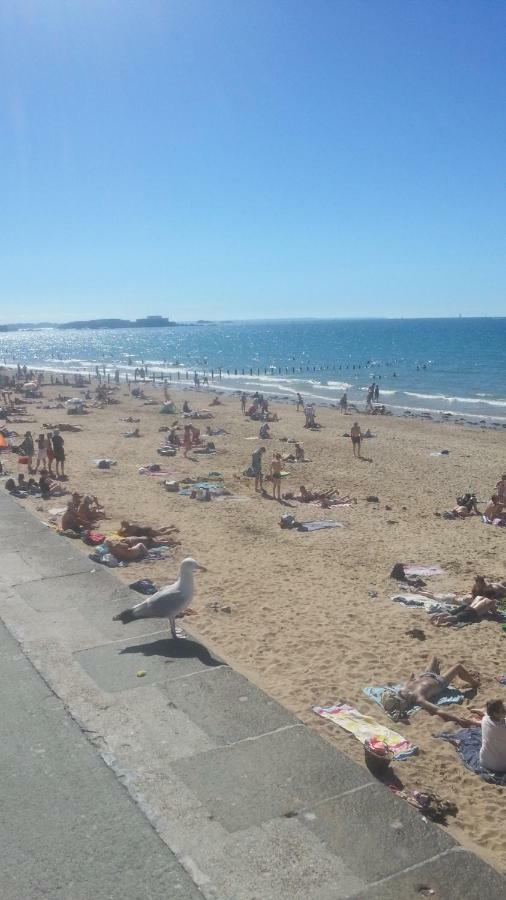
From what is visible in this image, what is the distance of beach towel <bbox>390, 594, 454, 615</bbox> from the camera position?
393 inches

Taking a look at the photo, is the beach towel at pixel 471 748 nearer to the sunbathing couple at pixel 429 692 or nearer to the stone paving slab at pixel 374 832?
the sunbathing couple at pixel 429 692

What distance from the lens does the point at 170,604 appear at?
7832 millimetres

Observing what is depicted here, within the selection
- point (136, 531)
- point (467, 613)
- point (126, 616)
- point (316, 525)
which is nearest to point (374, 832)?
point (126, 616)

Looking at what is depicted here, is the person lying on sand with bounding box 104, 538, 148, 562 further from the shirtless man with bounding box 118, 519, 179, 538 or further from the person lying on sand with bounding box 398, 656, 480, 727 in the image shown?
the person lying on sand with bounding box 398, 656, 480, 727

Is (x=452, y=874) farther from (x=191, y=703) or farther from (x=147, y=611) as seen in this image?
(x=147, y=611)

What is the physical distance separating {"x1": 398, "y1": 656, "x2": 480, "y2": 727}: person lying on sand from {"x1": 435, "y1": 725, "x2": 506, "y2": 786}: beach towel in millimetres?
166

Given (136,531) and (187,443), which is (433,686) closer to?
(136,531)

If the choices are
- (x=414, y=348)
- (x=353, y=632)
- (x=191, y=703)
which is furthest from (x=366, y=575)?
(x=414, y=348)

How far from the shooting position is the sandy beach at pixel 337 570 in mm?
6863

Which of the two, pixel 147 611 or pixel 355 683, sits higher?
pixel 147 611

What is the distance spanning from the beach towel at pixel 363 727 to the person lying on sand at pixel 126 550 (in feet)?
17.7

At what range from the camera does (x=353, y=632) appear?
29.7 ft

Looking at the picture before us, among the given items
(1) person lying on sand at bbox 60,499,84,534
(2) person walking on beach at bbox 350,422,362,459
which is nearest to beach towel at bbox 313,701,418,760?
(1) person lying on sand at bbox 60,499,84,534

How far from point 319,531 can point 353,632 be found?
18.2ft
